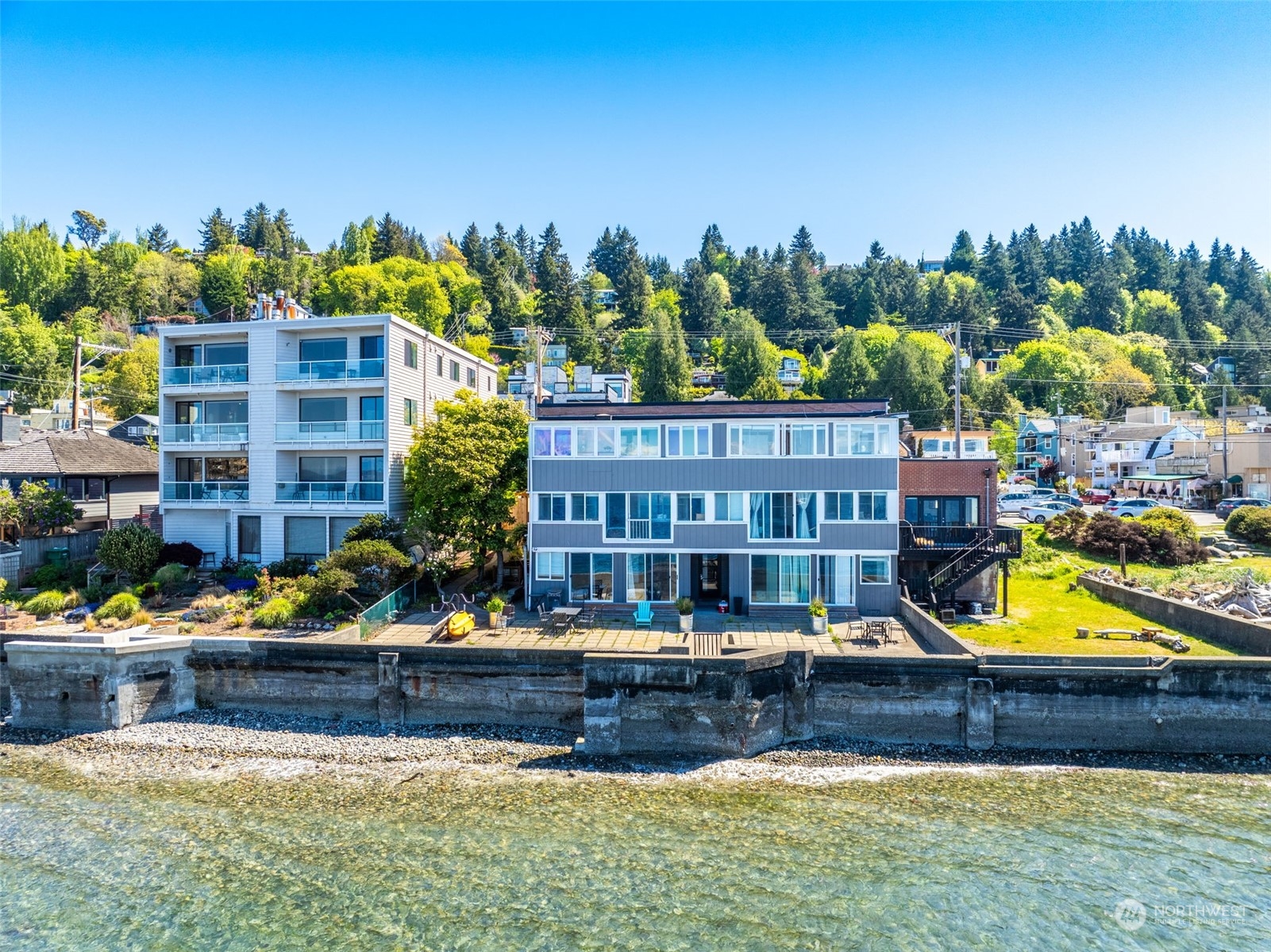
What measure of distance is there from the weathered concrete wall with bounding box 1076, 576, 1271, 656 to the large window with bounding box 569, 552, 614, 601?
18802 mm

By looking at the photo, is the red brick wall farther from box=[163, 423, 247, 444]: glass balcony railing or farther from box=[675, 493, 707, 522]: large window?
box=[163, 423, 247, 444]: glass balcony railing

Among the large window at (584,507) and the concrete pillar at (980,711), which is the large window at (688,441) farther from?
the concrete pillar at (980,711)

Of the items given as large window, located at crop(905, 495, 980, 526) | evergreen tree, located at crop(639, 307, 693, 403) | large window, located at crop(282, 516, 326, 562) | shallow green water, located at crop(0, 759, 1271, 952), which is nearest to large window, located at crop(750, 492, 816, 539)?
large window, located at crop(905, 495, 980, 526)

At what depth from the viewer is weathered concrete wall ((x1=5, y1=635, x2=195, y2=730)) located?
20453 millimetres

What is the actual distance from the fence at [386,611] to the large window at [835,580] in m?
14.8

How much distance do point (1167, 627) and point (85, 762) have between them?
32.7 metres

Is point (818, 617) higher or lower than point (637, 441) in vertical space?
lower

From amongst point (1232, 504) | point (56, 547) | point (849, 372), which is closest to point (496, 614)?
point (56, 547)

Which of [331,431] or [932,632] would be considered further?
[331,431]

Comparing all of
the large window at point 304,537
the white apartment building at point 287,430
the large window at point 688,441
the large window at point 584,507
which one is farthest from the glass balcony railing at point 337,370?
the large window at point 688,441

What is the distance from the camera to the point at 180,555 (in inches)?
1156

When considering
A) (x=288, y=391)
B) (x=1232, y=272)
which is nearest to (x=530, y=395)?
(x=288, y=391)

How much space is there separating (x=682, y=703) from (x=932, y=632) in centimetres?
827

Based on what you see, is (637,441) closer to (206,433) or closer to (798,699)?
(798,699)
